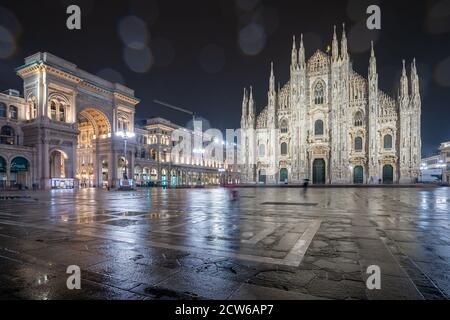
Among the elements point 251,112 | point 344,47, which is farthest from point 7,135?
point 344,47

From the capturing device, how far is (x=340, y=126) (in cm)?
4753

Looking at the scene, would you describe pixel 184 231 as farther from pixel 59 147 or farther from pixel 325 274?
pixel 59 147

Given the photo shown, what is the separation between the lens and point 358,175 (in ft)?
155

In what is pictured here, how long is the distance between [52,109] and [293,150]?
41.9 m

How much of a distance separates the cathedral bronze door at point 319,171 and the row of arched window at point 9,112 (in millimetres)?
53172

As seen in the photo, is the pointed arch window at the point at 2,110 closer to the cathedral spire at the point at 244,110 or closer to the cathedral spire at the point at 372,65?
the cathedral spire at the point at 244,110

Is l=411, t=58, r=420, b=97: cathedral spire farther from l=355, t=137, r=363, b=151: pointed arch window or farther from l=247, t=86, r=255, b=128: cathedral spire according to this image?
l=247, t=86, r=255, b=128: cathedral spire

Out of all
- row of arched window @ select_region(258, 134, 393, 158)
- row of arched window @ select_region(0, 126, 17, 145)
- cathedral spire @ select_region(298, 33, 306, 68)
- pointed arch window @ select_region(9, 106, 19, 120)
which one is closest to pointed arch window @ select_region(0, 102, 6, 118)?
pointed arch window @ select_region(9, 106, 19, 120)

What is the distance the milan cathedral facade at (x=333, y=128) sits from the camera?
145ft

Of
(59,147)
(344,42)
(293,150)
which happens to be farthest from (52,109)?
(344,42)

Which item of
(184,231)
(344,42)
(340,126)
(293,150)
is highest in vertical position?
(344,42)

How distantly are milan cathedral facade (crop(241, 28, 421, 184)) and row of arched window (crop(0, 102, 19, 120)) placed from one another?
132 feet

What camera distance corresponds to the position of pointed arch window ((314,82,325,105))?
50.4m
